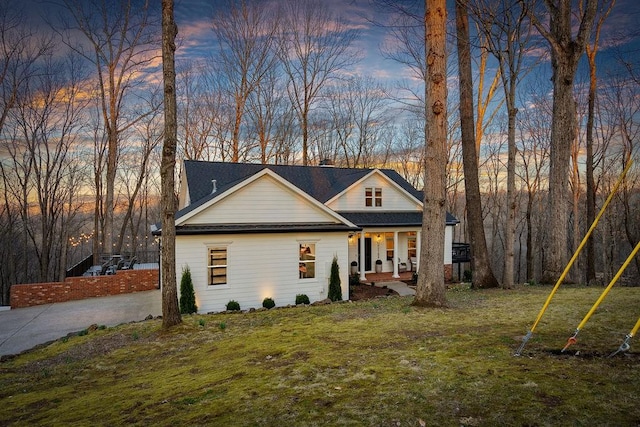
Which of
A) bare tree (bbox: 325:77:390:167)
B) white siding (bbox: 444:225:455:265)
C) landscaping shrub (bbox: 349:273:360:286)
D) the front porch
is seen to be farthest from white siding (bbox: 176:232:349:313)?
bare tree (bbox: 325:77:390:167)

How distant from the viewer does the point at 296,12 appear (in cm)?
2588

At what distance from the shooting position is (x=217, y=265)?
547 inches

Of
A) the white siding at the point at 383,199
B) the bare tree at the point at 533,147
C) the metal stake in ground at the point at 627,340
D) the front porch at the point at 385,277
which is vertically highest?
the bare tree at the point at 533,147

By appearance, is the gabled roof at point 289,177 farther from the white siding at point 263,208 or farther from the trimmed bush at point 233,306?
the trimmed bush at point 233,306

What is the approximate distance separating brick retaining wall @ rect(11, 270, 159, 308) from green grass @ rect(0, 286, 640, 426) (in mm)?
8669

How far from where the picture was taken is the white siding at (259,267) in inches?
533

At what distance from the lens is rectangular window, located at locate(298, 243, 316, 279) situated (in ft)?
50.6

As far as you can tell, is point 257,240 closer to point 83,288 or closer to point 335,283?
point 335,283

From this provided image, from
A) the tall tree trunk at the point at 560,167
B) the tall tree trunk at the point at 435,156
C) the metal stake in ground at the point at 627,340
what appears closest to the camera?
the metal stake in ground at the point at 627,340

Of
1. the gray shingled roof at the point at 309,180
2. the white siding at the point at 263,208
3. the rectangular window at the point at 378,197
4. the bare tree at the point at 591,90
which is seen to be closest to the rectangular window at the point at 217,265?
the white siding at the point at 263,208

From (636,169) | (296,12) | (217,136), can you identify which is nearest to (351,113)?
(296,12)

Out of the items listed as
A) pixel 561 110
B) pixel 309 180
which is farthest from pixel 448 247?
pixel 561 110

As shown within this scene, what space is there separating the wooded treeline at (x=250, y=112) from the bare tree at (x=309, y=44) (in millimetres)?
91

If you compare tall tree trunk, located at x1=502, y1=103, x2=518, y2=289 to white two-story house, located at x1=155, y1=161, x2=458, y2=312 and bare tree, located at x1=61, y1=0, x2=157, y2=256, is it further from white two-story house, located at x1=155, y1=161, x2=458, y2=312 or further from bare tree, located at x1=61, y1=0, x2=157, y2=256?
bare tree, located at x1=61, y1=0, x2=157, y2=256
